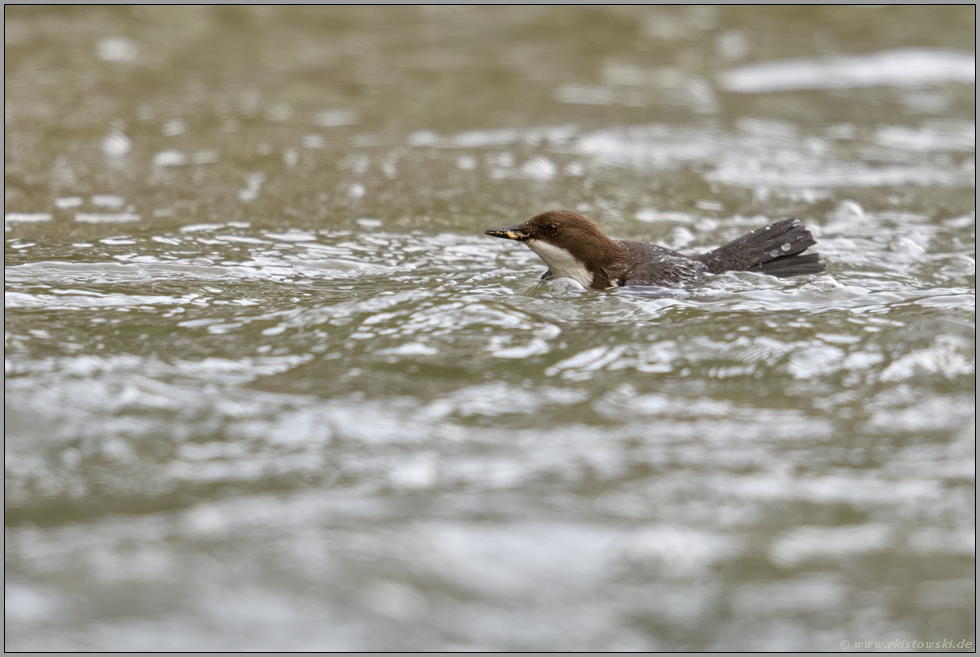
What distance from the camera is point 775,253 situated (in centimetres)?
564

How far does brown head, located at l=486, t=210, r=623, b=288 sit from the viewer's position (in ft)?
18.1

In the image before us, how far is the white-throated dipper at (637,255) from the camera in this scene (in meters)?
5.54

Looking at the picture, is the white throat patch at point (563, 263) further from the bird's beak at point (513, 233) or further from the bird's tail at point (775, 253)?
the bird's tail at point (775, 253)

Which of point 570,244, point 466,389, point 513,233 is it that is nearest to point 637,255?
point 570,244

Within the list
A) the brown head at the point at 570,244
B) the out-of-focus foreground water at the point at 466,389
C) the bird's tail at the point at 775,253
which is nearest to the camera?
the out-of-focus foreground water at the point at 466,389

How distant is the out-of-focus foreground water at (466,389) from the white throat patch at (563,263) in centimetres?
11

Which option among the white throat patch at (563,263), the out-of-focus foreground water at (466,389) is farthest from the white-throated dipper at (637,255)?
the out-of-focus foreground water at (466,389)

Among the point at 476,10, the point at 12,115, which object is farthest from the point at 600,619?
the point at 476,10

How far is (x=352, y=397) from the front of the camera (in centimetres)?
426

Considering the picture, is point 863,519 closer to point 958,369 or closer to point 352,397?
point 958,369

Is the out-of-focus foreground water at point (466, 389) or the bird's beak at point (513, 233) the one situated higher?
the bird's beak at point (513, 233)

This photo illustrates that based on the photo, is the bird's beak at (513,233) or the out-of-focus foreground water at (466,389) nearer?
the out-of-focus foreground water at (466,389)

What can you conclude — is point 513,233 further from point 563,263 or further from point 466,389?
point 466,389

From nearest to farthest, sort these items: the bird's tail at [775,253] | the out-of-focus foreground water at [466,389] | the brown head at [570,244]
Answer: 1. the out-of-focus foreground water at [466,389]
2. the brown head at [570,244]
3. the bird's tail at [775,253]
